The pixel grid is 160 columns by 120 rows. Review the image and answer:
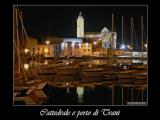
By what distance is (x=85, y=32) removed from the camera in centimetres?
477

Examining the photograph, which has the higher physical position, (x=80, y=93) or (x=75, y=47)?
(x=75, y=47)

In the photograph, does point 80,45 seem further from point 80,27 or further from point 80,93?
point 80,93

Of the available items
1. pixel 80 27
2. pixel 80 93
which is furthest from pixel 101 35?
pixel 80 93

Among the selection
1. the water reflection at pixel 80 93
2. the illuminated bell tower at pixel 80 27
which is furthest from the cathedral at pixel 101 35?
the water reflection at pixel 80 93

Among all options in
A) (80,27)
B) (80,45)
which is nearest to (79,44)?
(80,45)

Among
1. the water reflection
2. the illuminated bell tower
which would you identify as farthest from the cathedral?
the water reflection

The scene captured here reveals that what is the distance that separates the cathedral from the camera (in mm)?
4773

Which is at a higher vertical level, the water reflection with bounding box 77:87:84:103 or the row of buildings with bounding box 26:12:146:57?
the row of buildings with bounding box 26:12:146:57

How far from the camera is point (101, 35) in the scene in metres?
4.79

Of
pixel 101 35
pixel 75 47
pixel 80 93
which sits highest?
pixel 101 35

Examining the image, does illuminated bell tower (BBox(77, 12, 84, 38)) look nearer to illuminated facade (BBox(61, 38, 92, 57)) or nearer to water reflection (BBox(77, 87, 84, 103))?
illuminated facade (BBox(61, 38, 92, 57))
